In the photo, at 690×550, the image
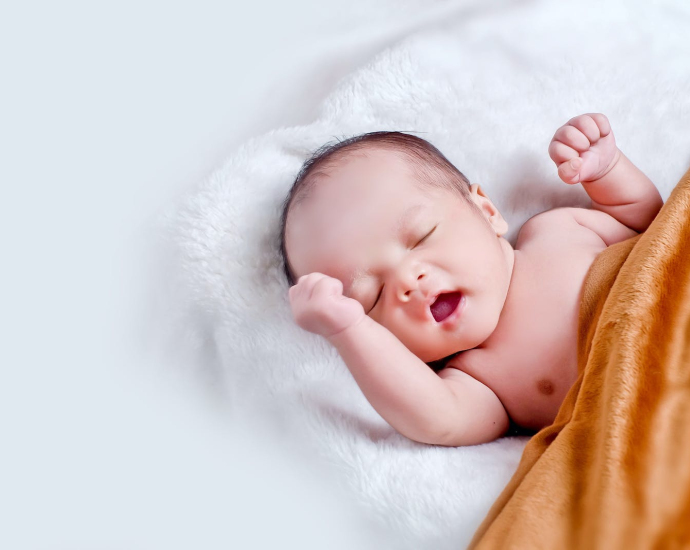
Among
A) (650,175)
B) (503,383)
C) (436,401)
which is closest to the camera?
(436,401)

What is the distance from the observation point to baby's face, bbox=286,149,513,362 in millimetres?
1041

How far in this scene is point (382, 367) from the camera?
946mm

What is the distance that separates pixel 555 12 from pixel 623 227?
1.61 feet

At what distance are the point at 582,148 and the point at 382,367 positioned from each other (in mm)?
567

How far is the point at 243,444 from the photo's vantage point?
1121 millimetres

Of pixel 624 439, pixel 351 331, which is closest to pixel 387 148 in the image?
pixel 351 331

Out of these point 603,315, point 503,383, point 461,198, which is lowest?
point 503,383

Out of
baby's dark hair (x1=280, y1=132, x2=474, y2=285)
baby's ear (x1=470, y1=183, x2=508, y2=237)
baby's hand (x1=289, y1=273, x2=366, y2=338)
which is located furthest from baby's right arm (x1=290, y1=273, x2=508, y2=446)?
baby's ear (x1=470, y1=183, x2=508, y2=237)

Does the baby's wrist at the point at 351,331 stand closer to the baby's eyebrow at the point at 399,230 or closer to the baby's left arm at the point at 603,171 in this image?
the baby's eyebrow at the point at 399,230

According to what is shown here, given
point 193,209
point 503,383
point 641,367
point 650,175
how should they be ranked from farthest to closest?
point 650,175 < point 193,209 < point 503,383 < point 641,367

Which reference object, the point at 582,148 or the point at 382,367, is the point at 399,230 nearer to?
the point at 382,367

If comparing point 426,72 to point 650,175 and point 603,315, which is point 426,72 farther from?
point 603,315

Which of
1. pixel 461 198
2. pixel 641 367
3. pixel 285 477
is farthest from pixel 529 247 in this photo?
pixel 285 477

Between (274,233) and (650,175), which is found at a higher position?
(274,233)
